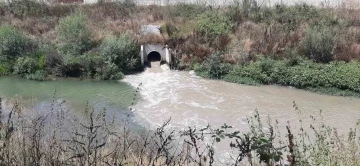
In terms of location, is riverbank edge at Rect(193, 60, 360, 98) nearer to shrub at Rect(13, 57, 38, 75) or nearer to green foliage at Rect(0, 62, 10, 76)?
shrub at Rect(13, 57, 38, 75)

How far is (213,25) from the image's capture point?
23406 millimetres

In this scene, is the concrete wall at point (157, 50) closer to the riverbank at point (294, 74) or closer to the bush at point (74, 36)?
the riverbank at point (294, 74)

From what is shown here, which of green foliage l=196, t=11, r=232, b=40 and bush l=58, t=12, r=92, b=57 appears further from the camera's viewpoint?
A: green foliage l=196, t=11, r=232, b=40

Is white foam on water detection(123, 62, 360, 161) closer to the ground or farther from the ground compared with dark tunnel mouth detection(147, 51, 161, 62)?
closer to the ground

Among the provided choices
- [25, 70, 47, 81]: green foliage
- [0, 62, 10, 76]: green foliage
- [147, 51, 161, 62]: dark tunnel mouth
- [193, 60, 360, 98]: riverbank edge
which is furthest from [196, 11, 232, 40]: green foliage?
[0, 62, 10, 76]: green foliage

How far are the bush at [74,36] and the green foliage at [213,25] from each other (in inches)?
245

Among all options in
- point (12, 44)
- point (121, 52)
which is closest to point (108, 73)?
point (121, 52)

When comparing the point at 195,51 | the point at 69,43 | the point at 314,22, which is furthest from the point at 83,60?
the point at 314,22

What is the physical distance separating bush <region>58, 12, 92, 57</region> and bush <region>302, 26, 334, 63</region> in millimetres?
11289

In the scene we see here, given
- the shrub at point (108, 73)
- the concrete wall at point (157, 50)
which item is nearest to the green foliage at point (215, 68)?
the concrete wall at point (157, 50)

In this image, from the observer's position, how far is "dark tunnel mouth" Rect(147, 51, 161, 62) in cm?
2312

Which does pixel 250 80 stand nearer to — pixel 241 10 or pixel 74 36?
pixel 241 10

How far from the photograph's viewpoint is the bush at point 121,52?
68.5 feet

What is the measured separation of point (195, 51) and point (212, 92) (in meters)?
4.51
